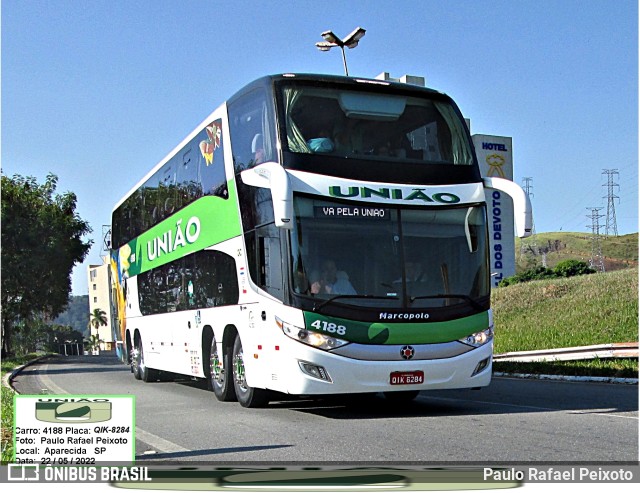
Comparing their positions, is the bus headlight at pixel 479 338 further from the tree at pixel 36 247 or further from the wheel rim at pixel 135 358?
the tree at pixel 36 247

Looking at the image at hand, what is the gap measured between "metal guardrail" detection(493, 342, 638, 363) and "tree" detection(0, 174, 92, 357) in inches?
852

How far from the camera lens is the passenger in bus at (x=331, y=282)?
10.2 m

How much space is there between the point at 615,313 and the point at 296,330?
55.8ft

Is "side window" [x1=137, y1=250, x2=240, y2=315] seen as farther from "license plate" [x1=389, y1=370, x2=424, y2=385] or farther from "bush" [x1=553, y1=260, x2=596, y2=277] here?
"bush" [x1=553, y1=260, x2=596, y2=277]

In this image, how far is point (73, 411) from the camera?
17.9 feet

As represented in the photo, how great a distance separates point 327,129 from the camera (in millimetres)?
10727

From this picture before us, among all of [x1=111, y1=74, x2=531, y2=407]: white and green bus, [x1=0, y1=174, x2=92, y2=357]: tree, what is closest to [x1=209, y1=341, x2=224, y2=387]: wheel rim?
[x1=111, y1=74, x2=531, y2=407]: white and green bus

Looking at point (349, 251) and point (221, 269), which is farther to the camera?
point (221, 269)

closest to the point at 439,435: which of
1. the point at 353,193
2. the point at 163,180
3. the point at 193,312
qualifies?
the point at 353,193

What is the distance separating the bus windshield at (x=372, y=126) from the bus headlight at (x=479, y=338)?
2.15m

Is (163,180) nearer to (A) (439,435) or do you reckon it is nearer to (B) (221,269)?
(B) (221,269)

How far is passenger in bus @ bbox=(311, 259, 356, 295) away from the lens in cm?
1016

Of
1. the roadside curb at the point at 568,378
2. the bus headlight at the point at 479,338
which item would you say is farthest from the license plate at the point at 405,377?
A: the roadside curb at the point at 568,378

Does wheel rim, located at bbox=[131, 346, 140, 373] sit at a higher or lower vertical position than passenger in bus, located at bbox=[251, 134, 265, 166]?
lower
